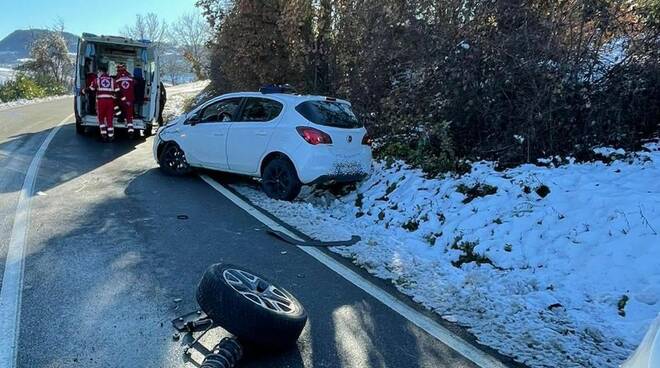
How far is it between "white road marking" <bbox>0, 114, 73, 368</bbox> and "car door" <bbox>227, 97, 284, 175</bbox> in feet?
9.78

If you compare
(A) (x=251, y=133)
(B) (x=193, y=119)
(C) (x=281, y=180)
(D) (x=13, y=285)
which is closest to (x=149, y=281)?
(D) (x=13, y=285)

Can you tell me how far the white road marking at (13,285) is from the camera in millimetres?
3383

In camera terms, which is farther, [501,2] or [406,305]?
[501,2]

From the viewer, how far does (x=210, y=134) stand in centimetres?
886

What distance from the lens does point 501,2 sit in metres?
7.93

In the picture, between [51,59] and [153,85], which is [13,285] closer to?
[153,85]

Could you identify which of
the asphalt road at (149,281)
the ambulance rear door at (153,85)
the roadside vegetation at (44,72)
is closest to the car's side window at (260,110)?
the asphalt road at (149,281)

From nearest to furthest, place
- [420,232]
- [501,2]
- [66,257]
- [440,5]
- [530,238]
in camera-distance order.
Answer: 1. [66,257]
2. [530,238]
3. [420,232]
4. [501,2]
5. [440,5]

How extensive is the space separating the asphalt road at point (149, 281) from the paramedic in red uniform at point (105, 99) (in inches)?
173

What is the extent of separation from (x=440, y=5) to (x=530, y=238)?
4747 millimetres

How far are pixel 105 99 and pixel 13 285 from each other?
9098 millimetres

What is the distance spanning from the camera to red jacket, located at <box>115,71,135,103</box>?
12.9 metres

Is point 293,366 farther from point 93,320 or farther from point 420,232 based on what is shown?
point 420,232

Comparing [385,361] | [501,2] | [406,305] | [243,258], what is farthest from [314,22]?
Result: [385,361]
